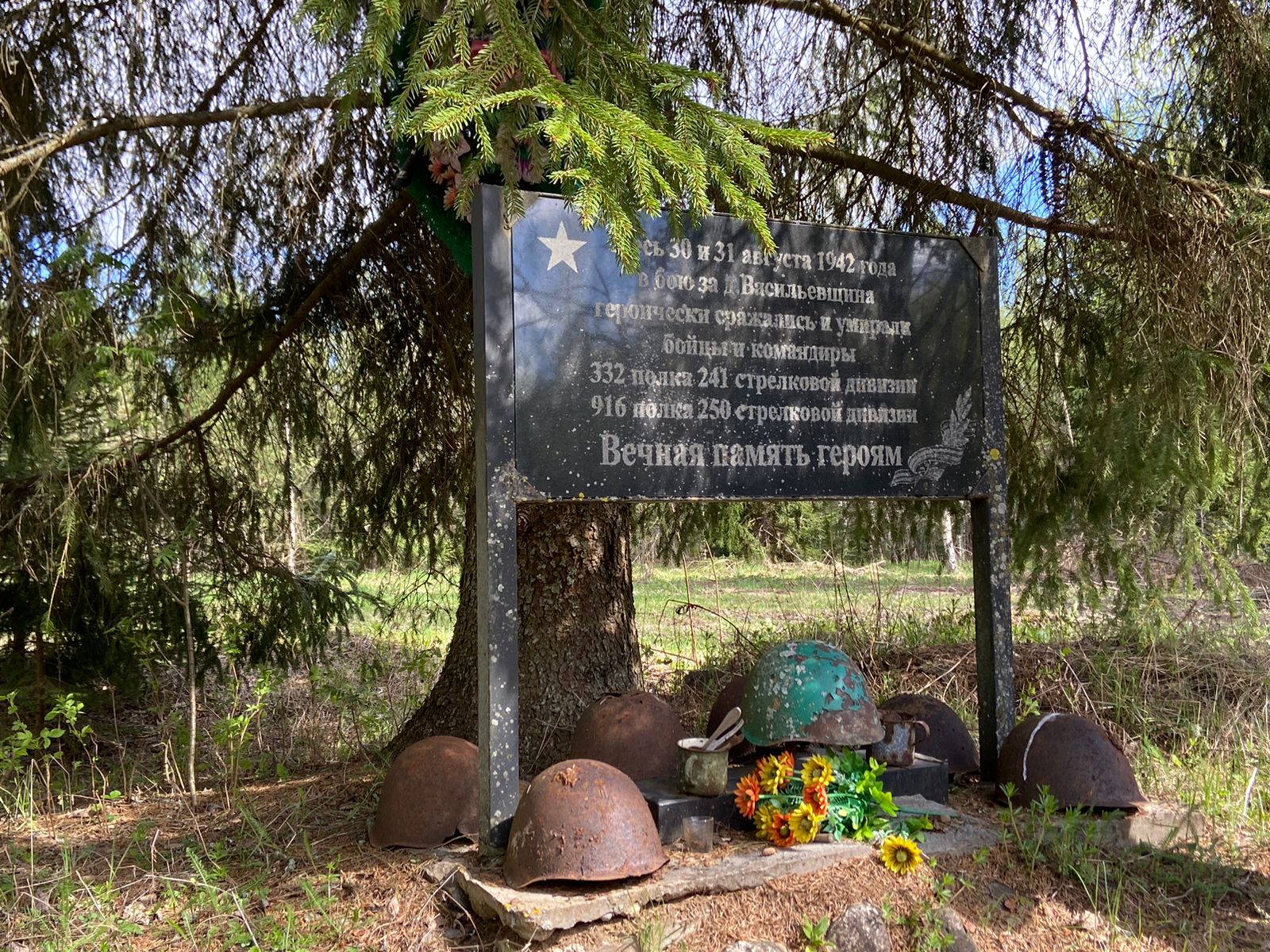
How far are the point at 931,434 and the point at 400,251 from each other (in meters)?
3.10

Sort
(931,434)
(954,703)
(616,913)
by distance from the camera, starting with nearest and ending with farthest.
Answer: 1. (616,913)
2. (931,434)
3. (954,703)

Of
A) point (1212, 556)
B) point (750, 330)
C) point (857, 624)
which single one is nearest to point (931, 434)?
point (750, 330)

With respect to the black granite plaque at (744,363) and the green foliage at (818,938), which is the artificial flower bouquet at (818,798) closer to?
the green foliage at (818,938)

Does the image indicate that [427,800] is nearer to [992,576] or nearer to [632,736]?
[632,736]

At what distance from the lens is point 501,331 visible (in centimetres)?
338

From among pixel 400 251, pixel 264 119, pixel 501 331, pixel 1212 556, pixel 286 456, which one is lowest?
pixel 1212 556

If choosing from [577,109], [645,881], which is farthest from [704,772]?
[577,109]

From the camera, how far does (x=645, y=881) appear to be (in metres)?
3.11

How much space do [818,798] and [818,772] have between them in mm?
90

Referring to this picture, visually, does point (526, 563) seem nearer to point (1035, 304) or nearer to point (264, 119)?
point (264, 119)

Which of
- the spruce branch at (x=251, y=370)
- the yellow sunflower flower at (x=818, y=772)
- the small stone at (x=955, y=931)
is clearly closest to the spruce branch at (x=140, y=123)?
the spruce branch at (x=251, y=370)

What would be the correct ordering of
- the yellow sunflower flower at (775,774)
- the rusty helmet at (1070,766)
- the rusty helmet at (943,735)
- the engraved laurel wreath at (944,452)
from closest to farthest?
1. the yellow sunflower flower at (775,774)
2. the rusty helmet at (1070,766)
3. the engraved laurel wreath at (944,452)
4. the rusty helmet at (943,735)

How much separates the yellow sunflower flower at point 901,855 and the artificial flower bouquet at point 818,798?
0.47 feet

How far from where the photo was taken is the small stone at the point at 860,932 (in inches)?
118
